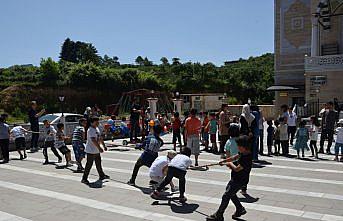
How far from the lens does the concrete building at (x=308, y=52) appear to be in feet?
86.1

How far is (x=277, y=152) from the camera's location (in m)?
13.2

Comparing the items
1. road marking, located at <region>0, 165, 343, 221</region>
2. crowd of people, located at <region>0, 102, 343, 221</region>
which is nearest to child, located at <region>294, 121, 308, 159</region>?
crowd of people, located at <region>0, 102, 343, 221</region>

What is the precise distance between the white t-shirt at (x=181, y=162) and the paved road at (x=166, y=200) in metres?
0.71

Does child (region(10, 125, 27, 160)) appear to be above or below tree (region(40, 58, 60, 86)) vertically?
below

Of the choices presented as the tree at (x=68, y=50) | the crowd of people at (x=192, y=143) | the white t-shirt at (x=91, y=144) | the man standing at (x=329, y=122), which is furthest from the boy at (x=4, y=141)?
the tree at (x=68, y=50)

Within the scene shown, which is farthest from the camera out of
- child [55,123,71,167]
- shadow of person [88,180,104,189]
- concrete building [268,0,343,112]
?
concrete building [268,0,343,112]

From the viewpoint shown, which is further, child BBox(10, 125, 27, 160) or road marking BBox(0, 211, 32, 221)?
child BBox(10, 125, 27, 160)

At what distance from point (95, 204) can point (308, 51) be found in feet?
96.3

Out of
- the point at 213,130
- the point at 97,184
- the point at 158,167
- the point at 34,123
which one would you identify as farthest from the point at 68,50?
the point at 158,167

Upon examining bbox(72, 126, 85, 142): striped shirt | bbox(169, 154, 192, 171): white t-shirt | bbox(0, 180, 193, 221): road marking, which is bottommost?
bbox(0, 180, 193, 221): road marking

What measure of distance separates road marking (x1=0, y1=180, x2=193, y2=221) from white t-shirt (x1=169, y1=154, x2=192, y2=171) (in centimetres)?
102

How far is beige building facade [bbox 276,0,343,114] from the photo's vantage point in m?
26.3

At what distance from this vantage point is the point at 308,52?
1268 inches

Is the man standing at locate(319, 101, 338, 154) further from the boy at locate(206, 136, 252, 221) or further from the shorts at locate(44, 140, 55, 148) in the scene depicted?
the shorts at locate(44, 140, 55, 148)
